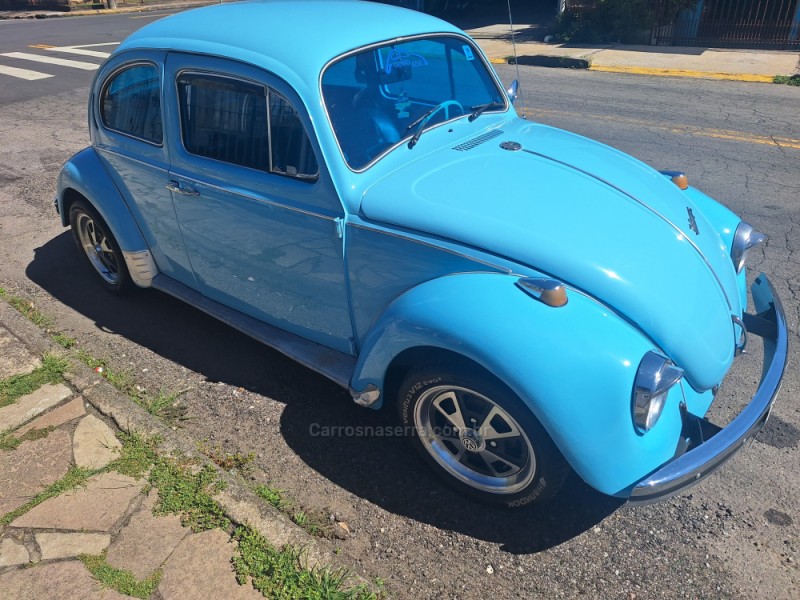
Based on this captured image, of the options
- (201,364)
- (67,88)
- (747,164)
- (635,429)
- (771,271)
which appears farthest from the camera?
(67,88)

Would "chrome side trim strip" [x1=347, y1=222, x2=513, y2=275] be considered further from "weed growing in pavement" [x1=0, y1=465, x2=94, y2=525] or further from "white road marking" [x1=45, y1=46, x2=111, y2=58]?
"white road marking" [x1=45, y1=46, x2=111, y2=58]

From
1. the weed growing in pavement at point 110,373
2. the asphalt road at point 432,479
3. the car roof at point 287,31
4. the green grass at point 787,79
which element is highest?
the car roof at point 287,31

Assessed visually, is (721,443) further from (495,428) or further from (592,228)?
(592,228)

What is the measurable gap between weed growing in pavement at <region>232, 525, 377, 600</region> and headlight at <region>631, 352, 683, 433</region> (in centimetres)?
121

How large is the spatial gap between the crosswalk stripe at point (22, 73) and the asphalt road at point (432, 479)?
7.75m

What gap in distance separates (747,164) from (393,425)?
17.5 ft

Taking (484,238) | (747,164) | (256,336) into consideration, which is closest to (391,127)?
(484,238)

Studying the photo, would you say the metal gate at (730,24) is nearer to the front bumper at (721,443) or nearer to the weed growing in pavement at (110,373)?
the front bumper at (721,443)

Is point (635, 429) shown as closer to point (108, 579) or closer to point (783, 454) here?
point (783, 454)

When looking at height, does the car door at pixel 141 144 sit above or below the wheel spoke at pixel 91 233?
above

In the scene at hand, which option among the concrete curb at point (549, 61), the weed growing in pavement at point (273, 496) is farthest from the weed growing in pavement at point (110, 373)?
the concrete curb at point (549, 61)

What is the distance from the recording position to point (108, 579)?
2.54 meters

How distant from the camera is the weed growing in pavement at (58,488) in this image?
284cm

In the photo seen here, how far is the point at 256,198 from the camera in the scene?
10.4 feet
